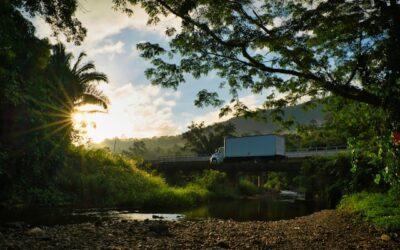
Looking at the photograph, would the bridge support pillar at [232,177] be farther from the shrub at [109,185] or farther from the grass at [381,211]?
the grass at [381,211]

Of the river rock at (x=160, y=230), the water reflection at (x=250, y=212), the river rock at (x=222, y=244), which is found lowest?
the water reflection at (x=250, y=212)

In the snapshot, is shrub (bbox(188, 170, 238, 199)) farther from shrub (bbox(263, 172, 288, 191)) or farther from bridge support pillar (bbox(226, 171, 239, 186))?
shrub (bbox(263, 172, 288, 191))

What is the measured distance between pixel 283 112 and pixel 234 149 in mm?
39162

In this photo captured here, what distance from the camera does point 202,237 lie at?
12.5 metres

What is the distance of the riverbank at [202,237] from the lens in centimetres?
1026

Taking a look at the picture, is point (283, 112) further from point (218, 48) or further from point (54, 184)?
point (54, 184)

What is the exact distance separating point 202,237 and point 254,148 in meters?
39.7

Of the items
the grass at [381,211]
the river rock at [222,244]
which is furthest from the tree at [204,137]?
the river rock at [222,244]

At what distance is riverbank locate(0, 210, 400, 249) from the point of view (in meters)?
10.3

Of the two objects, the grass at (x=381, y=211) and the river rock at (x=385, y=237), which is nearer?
the river rock at (x=385, y=237)

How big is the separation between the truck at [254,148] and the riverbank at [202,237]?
3530cm

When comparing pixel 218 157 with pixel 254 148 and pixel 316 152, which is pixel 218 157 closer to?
pixel 254 148

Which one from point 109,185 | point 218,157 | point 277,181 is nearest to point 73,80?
point 109,185

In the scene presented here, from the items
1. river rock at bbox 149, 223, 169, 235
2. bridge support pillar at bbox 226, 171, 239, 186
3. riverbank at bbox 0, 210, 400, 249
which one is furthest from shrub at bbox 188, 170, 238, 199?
river rock at bbox 149, 223, 169, 235
